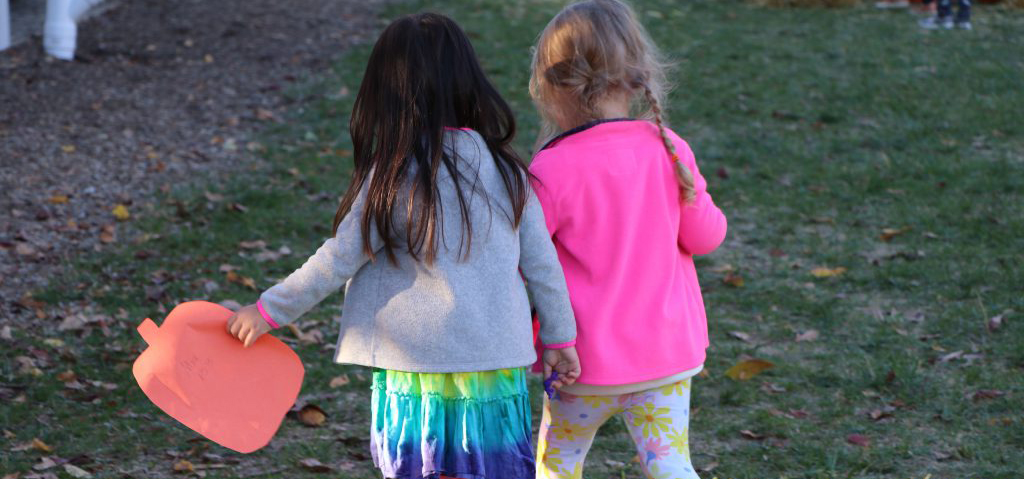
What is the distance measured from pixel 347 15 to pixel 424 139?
33.5 ft

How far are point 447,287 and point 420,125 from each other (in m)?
0.37

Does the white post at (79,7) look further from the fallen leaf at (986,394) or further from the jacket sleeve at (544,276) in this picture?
the jacket sleeve at (544,276)

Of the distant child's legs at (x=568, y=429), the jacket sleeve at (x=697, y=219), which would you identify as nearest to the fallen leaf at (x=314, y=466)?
the distant child's legs at (x=568, y=429)

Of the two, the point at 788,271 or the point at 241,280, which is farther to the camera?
the point at 788,271

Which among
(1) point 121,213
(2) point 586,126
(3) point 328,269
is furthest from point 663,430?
(1) point 121,213

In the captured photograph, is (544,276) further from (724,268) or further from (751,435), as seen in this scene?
(724,268)

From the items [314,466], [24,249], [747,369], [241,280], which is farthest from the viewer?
[24,249]

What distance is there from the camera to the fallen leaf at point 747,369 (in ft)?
15.0

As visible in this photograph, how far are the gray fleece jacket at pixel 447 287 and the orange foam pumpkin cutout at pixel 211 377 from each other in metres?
0.16

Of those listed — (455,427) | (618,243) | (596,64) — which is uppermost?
(596,64)

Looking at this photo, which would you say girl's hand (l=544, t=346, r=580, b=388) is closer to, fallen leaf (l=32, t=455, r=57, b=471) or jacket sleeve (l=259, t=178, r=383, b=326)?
jacket sleeve (l=259, t=178, r=383, b=326)

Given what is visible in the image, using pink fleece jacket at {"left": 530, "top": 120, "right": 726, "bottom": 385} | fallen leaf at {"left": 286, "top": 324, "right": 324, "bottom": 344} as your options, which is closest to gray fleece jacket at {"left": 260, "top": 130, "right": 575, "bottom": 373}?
pink fleece jacket at {"left": 530, "top": 120, "right": 726, "bottom": 385}

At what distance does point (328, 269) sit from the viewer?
8.15 ft

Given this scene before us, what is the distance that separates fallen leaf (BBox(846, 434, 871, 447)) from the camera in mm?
3926
